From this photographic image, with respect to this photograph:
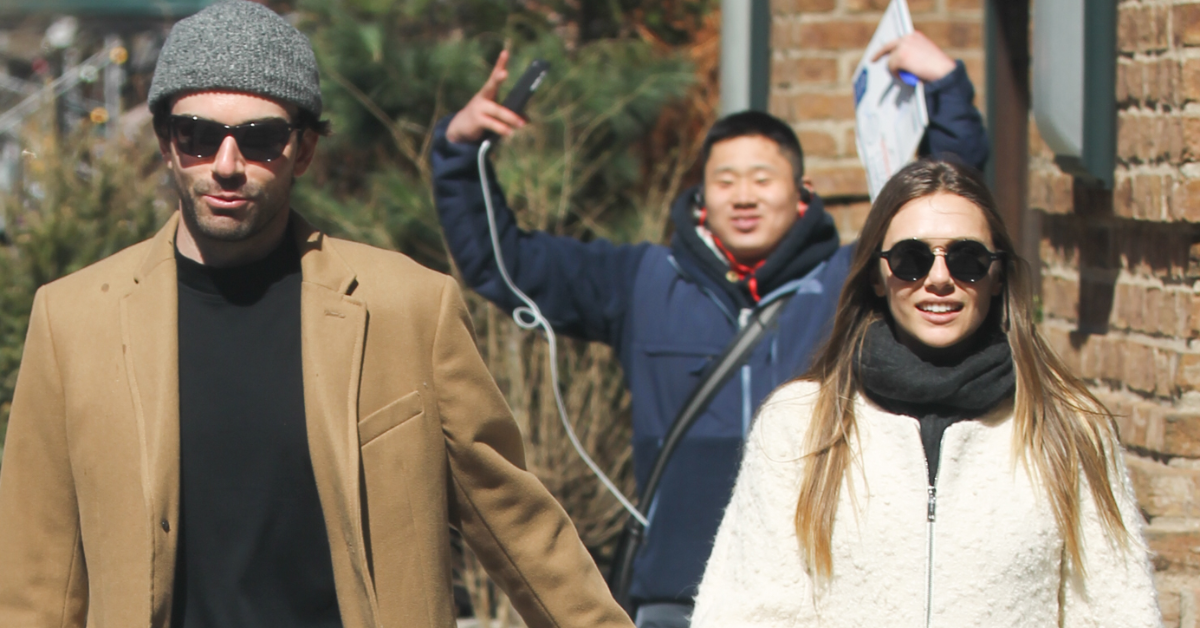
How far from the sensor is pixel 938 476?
2.43m

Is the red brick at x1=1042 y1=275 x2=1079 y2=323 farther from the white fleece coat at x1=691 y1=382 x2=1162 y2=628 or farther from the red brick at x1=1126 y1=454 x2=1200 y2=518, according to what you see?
the white fleece coat at x1=691 y1=382 x2=1162 y2=628

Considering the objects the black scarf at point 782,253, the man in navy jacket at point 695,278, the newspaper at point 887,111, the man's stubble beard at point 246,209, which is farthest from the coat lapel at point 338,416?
the newspaper at point 887,111

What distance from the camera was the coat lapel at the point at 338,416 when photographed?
7.50 ft

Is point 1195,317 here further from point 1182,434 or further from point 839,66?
point 839,66

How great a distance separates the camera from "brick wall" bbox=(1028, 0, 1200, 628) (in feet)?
10.8

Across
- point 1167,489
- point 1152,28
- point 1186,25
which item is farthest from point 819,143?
point 1167,489

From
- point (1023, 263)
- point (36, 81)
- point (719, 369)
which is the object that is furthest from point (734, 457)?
point (36, 81)

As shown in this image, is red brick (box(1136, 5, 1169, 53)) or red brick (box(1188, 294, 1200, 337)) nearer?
red brick (box(1188, 294, 1200, 337))

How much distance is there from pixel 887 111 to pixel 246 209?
6.19 ft

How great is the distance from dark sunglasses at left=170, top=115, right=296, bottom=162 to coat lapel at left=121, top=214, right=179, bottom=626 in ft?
0.67

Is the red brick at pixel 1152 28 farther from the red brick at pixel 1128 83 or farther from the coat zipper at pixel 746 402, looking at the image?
the coat zipper at pixel 746 402

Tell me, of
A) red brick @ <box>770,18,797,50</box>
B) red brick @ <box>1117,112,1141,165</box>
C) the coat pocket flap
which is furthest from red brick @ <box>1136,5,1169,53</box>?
the coat pocket flap

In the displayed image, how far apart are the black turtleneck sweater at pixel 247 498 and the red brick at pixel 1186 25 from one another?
2.26 m

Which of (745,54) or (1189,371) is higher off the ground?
(745,54)
